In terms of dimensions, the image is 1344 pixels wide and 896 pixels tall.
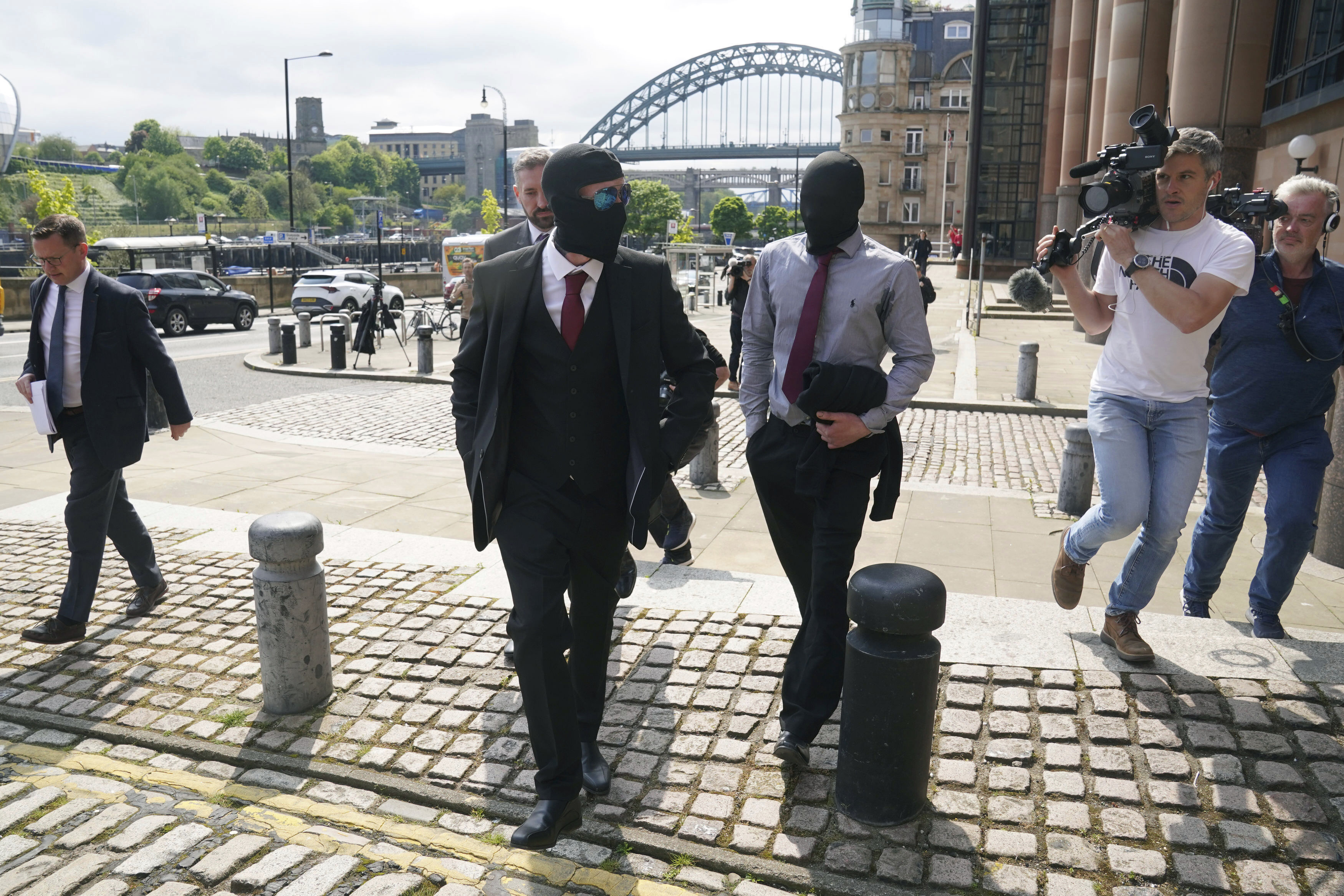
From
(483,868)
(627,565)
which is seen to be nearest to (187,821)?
(483,868)

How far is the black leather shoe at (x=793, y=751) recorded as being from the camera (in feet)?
11.7

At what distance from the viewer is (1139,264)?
3822mm

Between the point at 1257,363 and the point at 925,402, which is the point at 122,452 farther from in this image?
the point at 925,402

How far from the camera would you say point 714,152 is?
192 m

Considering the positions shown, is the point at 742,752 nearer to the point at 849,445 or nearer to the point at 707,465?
the point at 849,445

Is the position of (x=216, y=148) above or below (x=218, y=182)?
above

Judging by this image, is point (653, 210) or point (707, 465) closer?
point (707, 465)

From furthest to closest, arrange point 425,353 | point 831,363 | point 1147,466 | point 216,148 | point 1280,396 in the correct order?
point 216,148 → point 425,353 → point 1280,396 → point 1147,466 → point 831,363

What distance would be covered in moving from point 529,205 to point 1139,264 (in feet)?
8.76

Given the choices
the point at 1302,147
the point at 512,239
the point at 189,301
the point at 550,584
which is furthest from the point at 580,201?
the point at 189,301

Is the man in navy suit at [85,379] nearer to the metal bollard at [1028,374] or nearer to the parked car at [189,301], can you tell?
the metal bollard at [1028,374]

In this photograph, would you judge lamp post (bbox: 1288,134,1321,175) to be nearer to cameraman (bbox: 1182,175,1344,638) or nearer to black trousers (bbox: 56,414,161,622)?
cameraman (bbox: 1182,175,1344,638)

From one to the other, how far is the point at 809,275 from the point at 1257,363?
2219 millimetres

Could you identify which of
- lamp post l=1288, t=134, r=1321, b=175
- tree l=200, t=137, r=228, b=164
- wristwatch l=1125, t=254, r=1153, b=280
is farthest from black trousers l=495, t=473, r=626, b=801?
tree l=200, t=137, r=228, b=164
